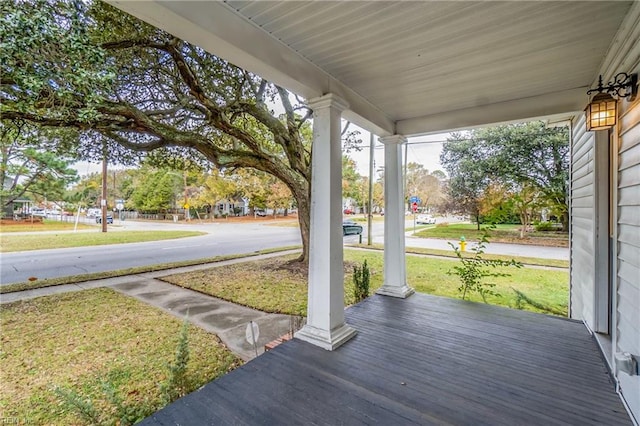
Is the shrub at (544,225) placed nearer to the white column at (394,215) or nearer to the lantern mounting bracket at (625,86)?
the white column at (394,215)

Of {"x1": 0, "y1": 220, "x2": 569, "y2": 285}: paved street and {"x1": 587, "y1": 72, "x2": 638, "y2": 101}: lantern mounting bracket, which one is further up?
{"x1": 587, "y1": 72, "x2": 638, "y2": 101}: lantern mounting bracket

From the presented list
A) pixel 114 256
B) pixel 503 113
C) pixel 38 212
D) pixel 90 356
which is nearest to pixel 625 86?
pixel 503 113

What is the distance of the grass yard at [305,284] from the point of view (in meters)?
4.19

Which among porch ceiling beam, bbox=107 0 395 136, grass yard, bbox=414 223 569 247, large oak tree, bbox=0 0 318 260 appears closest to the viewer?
porch ceiling beam, bbox=107 0 395 136

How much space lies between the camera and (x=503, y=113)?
2.90 m

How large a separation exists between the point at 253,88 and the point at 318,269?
4337mm

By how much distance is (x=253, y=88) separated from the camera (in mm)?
5316

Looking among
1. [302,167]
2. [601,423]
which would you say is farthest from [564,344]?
[302,167]

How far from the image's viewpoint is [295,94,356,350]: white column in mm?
2297

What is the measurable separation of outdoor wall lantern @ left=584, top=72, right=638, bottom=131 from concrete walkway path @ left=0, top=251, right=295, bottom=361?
334cm

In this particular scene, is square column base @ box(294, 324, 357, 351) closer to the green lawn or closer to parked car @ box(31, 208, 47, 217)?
the green lawn

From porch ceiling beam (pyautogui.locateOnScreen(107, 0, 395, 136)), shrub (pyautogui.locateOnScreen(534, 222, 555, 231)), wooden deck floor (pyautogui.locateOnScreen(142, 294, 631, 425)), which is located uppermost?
porch ceiling beam (pyautogui.locateOnScreen(107, 0, 395, 136))

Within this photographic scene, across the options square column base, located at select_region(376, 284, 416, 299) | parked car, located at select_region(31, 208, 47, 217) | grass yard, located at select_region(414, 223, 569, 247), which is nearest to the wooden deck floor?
square column base, located at select_region(376, 284, 416, 299)

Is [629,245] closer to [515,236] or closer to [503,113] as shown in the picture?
[503,113]
